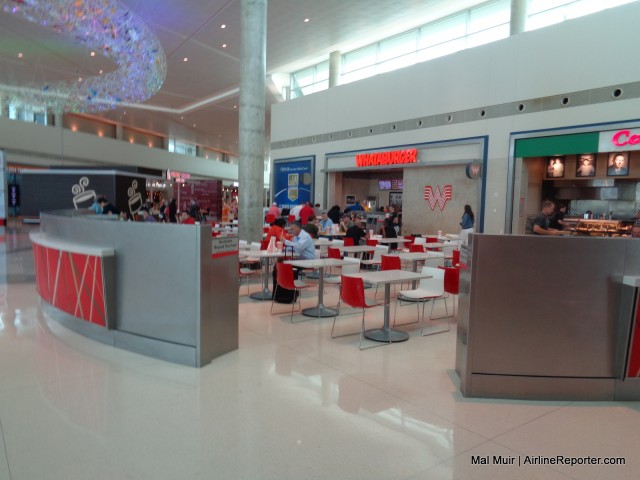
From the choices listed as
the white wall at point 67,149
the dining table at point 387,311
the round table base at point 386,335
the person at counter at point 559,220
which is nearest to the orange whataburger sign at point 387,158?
the person at counter at point 559,220

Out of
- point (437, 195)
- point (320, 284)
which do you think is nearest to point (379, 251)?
point (320, 284)

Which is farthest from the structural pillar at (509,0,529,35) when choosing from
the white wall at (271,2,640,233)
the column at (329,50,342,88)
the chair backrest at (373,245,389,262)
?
the chair backrest at (373,245,389,262)

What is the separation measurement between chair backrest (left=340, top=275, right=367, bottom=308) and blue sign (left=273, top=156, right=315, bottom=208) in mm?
13583

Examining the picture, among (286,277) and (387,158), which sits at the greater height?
(387,158)

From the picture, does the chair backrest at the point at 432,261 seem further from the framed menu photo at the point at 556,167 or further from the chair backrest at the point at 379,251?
the framed menu photo at the point at 556,167

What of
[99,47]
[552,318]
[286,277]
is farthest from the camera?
[99,47]

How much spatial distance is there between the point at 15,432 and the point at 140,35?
7.48 meters

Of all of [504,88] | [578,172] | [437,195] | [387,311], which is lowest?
[387,311]

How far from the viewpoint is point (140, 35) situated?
324 inches

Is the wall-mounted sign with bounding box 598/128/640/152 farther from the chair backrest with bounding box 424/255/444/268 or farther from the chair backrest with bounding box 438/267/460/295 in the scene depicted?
the chair backrest with bounding box 438/267/460/295

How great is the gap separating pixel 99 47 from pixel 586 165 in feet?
35.7

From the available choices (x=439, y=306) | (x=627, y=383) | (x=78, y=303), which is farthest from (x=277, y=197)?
(x=627, y=383)

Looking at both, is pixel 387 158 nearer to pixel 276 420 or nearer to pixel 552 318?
pixel 552 318

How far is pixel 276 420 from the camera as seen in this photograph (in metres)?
3.05
